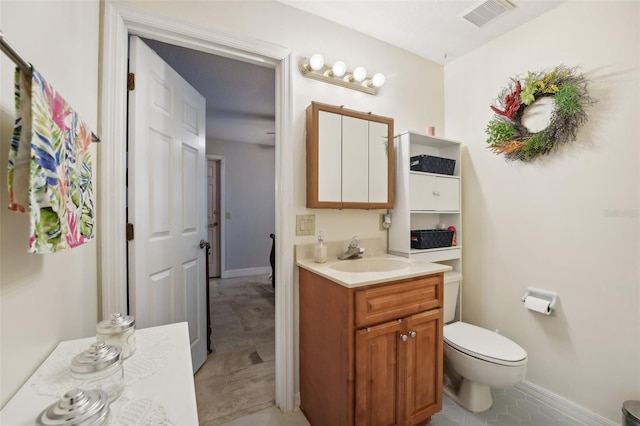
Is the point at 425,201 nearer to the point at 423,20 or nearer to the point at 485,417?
the point at 423,20

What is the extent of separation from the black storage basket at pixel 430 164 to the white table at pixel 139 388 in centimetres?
176

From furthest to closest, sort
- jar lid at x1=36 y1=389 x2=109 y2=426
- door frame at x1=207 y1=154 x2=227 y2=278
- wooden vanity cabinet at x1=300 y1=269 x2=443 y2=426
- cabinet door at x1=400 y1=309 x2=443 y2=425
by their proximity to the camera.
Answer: door frame at x1=207 y1=154 x2=227 y2=278
cabinet door at x1=400 y1=309 x2=443 y2=425
wooden vanity cabinet at x1=300 y1=269 x2=443 y2=426
jar lid at x1=36 y1=389 x2=109 y2=426

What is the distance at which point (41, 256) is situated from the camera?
774 millimetres

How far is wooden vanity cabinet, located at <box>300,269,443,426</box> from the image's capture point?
126cm

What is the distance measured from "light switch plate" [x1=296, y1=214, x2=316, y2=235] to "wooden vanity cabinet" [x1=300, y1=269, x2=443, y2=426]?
11.1 inches

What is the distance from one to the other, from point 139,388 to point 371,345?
0.95 meters

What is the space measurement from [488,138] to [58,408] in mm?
2466

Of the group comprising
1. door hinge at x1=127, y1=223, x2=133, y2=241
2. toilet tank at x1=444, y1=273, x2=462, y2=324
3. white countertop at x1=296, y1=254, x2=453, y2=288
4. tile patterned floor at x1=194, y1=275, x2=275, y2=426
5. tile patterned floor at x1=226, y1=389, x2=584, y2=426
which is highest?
door hinge at x1=127, y1=223, x2=133, y2=241

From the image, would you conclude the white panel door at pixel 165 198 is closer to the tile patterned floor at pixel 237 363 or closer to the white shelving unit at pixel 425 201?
the tile patterned floor at pixel 237 363

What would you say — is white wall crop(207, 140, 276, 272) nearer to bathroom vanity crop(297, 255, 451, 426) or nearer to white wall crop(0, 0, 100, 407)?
bathroom vanity crop(297, 255, 451, 426)

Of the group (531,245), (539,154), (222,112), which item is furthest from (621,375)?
(222,112)

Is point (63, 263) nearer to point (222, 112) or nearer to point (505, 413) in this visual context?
point (505, 413)

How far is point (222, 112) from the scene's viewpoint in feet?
11.6

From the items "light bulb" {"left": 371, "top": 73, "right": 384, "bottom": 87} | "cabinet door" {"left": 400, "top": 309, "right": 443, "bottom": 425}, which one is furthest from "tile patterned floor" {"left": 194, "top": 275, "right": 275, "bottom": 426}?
"light bulb" {"left": 371, "top": 73, "right": 384, "bottom": 87}
